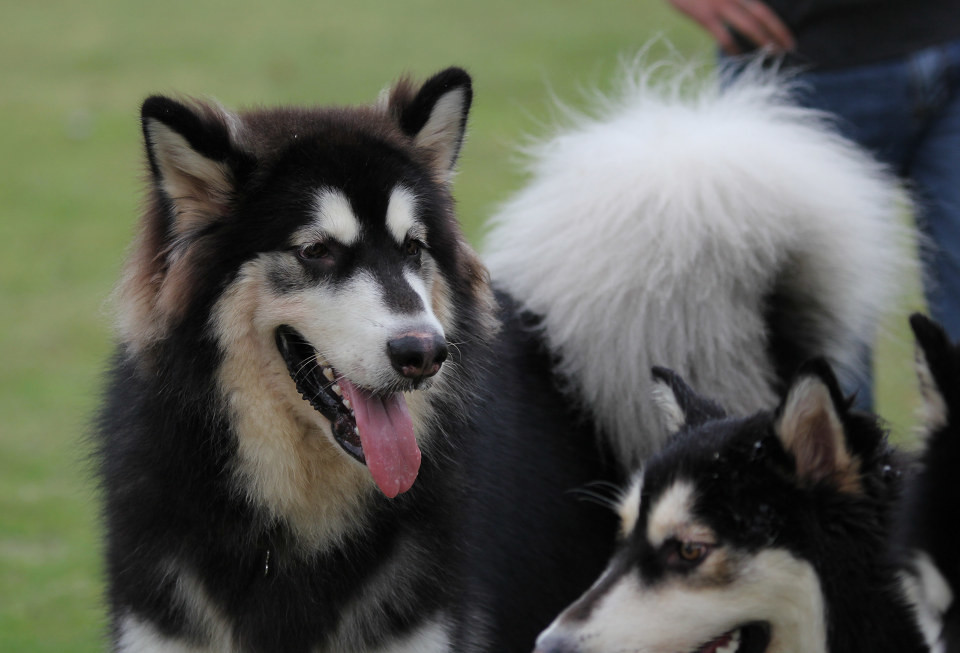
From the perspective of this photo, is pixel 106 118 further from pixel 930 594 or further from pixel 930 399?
pixel 930 594

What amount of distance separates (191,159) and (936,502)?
5.90 feet

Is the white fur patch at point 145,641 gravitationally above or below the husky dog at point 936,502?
below

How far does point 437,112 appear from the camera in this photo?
3244 millimetres

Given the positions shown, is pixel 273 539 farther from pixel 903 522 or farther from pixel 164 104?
pixel 903 522

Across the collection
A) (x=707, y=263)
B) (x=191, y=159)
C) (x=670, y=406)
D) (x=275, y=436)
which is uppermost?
(x=191, y=159)

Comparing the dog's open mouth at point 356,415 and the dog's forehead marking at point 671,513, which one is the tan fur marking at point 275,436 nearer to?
the dog's open mouth at point 356,415

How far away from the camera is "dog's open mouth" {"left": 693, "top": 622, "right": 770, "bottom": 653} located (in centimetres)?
300

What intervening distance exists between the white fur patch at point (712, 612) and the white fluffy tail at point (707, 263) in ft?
3.13

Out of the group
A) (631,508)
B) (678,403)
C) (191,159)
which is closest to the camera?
(191,159)

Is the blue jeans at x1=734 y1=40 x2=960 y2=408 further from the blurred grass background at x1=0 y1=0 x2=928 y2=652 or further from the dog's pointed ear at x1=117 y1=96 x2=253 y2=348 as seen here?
the dog's pointed ear at x1=117 y1=96 x2=253 y2=348

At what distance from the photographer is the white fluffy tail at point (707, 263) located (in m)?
3.82

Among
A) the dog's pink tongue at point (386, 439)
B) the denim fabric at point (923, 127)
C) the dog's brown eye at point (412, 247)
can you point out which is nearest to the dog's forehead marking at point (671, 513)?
the dog's pink tongue at point (386, 439)

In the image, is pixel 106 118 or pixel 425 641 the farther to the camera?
pixel 106 118

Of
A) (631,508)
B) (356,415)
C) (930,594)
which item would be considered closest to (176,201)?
(356,415)
